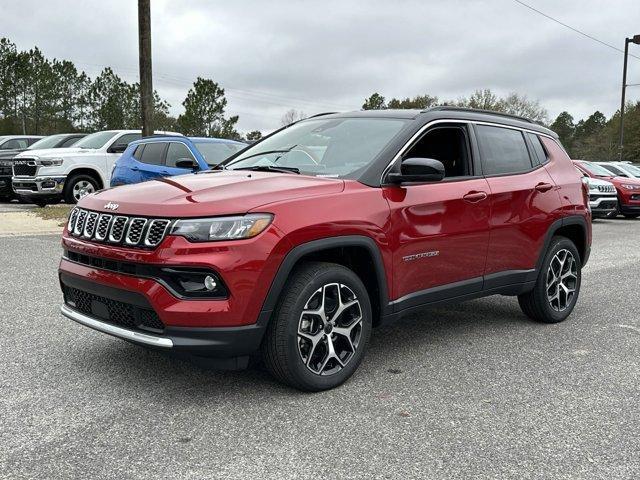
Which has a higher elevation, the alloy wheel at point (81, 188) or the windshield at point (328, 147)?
the windshield at point (328, 147)

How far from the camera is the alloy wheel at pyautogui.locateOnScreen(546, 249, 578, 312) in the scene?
18.2ft

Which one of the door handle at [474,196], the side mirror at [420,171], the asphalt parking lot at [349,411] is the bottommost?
the asphalt parking lot at [349,411]

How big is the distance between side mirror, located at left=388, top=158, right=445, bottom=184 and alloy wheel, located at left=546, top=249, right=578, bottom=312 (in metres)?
1.97

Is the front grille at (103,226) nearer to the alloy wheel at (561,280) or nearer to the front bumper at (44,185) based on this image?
the alloy wheel at (561,280)

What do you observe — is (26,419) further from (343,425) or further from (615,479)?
(615,479)

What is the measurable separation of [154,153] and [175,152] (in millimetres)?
502

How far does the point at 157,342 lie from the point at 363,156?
1845 mm

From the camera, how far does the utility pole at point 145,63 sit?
46.1 feet

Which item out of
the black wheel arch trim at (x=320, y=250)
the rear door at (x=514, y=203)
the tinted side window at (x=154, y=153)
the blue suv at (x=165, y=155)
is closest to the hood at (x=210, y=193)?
the black wheel arch trim at (x=320, y=250)

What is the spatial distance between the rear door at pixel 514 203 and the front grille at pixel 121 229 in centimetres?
257

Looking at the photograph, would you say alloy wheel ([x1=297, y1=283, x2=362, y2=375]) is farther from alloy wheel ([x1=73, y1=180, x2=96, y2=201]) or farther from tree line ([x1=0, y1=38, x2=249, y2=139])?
tree line ([x1=0, y1=38, x2=249, y2=139])

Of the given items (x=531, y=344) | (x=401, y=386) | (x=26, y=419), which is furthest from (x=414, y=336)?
(x=26, y=419)

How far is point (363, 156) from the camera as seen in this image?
433 centimetres

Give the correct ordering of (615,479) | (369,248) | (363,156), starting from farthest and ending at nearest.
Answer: (363,156), (369,248), (615,479)
